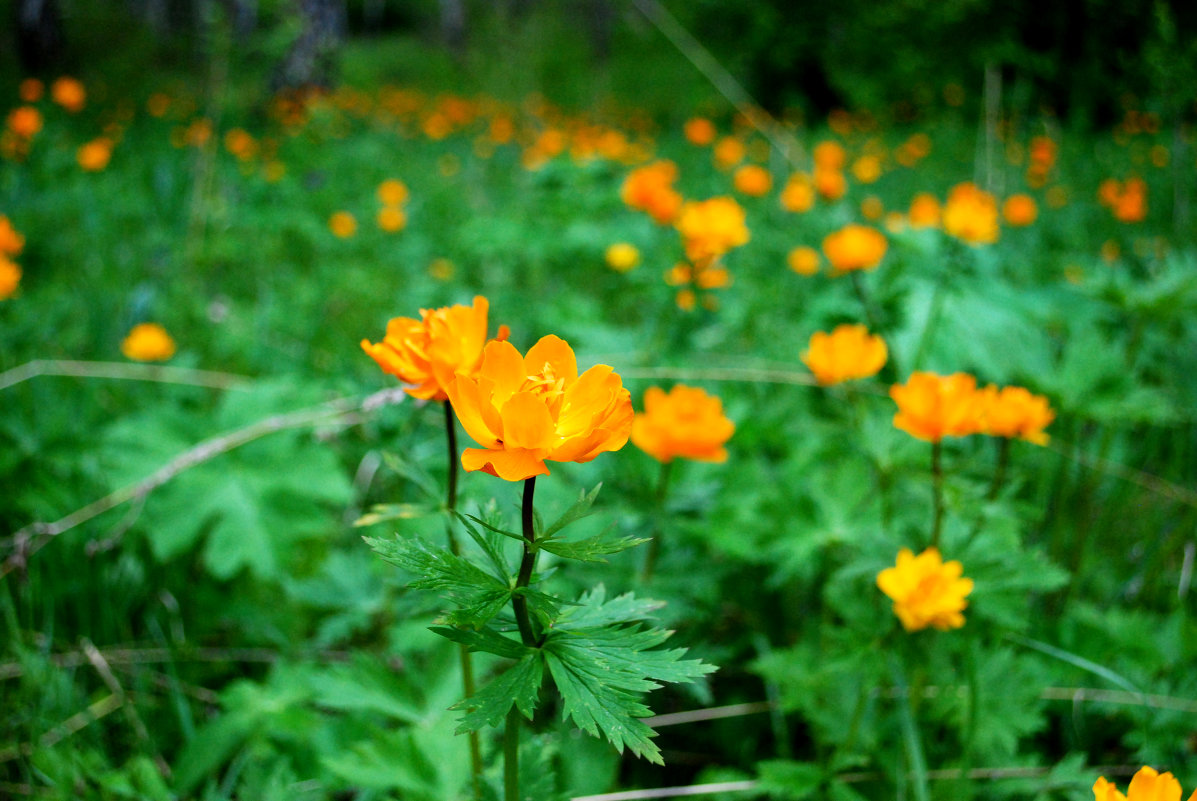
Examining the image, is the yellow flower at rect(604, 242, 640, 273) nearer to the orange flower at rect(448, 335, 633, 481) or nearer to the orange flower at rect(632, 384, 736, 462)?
the orange flower at rect(632, 384, 736, 462)

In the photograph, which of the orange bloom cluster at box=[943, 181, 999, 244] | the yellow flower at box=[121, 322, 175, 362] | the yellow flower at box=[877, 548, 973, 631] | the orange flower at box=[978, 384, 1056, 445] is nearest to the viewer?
the yellow flower at box=[877, 548, 973, 631]

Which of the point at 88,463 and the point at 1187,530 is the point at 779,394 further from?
the point at 88,463

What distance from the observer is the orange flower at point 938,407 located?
103cm

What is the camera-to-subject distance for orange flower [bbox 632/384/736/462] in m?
1.17

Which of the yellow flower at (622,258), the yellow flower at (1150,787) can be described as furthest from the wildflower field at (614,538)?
the yellow flower at (622,258)

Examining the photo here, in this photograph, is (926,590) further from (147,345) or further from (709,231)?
(147,345)

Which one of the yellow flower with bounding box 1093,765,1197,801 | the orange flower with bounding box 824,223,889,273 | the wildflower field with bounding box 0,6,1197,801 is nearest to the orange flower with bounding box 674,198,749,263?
the wildflower field with bounding box 0,6,1197,801

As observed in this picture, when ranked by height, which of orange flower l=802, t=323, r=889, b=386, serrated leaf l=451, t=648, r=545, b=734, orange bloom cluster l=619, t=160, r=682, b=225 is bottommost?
serrated leaf l=451, t=648, r=545, b=734

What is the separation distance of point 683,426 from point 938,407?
1.22 ft

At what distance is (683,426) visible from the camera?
1.18 meters

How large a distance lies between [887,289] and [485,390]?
1.45 meters

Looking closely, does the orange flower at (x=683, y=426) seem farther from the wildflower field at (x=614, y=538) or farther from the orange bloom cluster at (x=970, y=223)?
the orange bloom cluster at (x=970, y=223)

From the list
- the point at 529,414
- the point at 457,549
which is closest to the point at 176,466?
the point at 457,549

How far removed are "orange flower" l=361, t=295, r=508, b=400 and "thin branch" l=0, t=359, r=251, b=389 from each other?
118 cm
